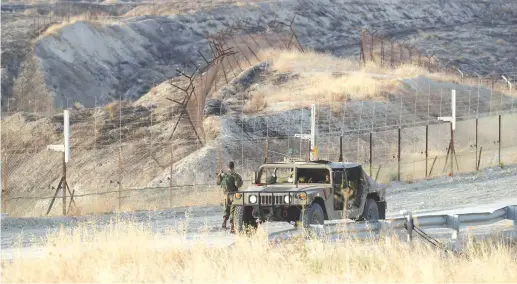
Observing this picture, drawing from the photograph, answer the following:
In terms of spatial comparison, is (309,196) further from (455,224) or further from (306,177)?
(455,224)

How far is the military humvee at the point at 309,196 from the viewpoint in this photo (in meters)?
19.7

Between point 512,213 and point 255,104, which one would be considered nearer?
point 512,213

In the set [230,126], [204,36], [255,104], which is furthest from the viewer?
[204,36]

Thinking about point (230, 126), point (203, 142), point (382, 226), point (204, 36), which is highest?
point (204, 36)

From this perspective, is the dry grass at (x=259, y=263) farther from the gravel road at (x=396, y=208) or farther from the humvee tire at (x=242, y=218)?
the humvee tire at (x=242, y=218)

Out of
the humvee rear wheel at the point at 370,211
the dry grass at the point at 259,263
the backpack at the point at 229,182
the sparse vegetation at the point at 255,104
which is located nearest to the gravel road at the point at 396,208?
the backpack at the point at 229,182

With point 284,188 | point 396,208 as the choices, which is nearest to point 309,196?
point 284,188

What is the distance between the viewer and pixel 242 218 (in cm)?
1995

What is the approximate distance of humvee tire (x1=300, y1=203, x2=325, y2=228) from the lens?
19472 mm

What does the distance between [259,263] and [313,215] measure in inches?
211

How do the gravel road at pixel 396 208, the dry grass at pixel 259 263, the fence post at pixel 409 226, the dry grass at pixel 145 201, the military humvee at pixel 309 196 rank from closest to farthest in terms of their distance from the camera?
the dry grass at pixel 259 263 → the fence post at pixel 409 226 → the military humvee at pixel 309 196 → the gravel road at pixel 396 208 → the dry grass at pixel 145 201

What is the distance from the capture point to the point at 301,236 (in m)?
15.8

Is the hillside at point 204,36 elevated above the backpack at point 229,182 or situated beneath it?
elevated above

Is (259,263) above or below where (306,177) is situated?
below
